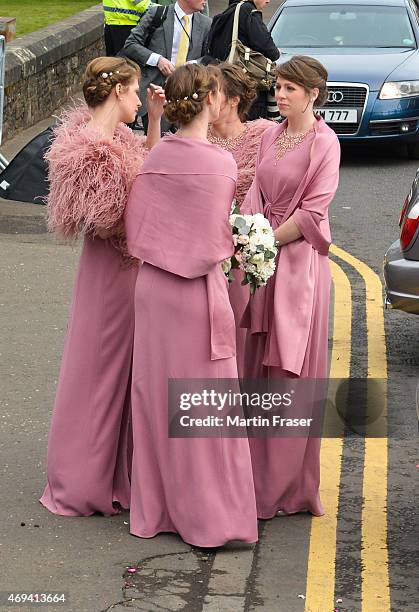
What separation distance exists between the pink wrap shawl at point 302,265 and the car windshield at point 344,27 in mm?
9678

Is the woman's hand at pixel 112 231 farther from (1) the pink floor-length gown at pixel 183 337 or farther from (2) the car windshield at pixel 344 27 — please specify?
(2) the car windshield at pixel 344 27

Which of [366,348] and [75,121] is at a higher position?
[75,121]

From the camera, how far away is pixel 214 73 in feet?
18.9

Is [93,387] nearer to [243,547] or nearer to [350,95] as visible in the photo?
[243,547]

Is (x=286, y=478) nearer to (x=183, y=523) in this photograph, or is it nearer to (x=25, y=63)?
(x=183, y=523)

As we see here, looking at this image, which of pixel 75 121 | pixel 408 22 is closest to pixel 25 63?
pixel 408 22

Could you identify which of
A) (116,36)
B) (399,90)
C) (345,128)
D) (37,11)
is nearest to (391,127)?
(399,90)

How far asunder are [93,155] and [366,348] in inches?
144

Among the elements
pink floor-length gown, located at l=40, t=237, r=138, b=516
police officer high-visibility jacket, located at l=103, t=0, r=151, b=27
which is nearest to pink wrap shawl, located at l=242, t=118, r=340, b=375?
pink floor-length gown, located at l=40, t=237, r=138, b=516

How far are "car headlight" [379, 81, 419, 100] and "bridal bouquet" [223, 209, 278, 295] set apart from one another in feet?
29.8

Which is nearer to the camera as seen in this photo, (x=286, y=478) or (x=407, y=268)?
(x=286, y=478)

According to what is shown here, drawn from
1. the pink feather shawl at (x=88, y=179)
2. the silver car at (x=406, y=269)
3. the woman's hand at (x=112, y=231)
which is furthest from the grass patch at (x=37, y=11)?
the woman's hand at (x=112, y=231)

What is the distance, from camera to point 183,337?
18.9 ft

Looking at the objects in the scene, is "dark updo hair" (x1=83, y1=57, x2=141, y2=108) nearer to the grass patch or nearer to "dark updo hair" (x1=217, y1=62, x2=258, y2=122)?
"dark updo hair" (x1=217, y1=62, x2=258, y2=122)
